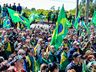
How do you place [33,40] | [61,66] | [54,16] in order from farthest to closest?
[54,16]
[33,40]
[61,66]

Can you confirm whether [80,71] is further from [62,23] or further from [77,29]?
[77,29]

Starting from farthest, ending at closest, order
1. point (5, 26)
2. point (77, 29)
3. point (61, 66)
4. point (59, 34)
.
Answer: point (5, 26) < point (77, 29) < point (59, 34) < point (61, 66)

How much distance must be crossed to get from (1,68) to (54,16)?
2521 centimetres

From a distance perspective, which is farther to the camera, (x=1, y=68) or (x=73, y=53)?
(x=73, y=53)

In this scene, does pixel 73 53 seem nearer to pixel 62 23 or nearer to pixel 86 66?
pixel 86 66

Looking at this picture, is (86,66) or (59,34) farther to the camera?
(59,34)

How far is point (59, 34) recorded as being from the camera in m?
15.0

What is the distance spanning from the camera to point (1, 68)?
1127cm

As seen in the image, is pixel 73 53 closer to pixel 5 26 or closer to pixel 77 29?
pixel 77 29

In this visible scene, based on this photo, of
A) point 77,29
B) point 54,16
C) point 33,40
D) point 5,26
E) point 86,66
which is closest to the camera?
point 86,66

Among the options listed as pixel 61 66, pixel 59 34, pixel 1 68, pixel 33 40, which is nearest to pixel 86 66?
pixel 61 66

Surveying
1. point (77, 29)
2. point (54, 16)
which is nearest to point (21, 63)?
point (77, 29)

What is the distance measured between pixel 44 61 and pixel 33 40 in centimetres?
477

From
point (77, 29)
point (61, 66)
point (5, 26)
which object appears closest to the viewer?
point (61, 66)
